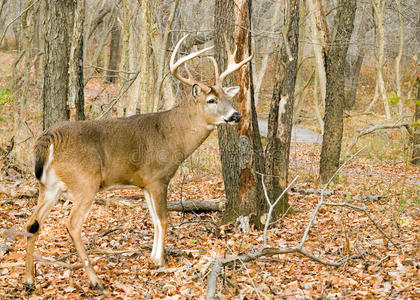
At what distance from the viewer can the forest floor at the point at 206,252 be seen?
215 inches

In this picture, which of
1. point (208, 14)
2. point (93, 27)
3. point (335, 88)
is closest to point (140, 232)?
point (335, 88)

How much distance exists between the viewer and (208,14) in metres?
18.6

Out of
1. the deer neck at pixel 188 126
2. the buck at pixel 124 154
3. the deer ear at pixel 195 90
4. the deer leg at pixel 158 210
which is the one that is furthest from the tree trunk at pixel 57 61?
the deer leg at pixel 158 210

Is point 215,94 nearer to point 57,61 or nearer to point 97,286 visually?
point 97,286

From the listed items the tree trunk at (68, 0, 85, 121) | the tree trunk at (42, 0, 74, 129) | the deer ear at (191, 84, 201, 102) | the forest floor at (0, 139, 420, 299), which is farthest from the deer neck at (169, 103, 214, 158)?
the tree trunk at (42, 0, 74, 129)

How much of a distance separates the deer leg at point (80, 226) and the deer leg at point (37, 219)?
0.90 feet

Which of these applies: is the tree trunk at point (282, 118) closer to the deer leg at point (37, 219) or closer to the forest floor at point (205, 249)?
the forest floor at point (205, 249)

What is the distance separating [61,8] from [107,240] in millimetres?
4005

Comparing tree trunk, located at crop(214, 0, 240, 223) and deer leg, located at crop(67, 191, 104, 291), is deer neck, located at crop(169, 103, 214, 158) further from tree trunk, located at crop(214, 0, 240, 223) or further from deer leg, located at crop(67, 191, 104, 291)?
deer leg, located at crop(67, 191, 104, 291)

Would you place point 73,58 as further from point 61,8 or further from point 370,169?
point 370,169

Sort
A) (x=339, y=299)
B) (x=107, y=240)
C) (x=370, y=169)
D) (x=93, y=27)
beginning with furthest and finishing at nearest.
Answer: (x=93, y=27) < (x=370, y=169) < (x=107, y=240) < (x=339, y=299)

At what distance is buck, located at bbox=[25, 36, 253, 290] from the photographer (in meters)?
6.00

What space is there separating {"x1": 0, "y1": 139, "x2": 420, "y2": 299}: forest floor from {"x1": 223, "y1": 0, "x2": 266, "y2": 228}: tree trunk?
359mm

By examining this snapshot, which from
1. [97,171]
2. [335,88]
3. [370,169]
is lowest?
[370,169]
